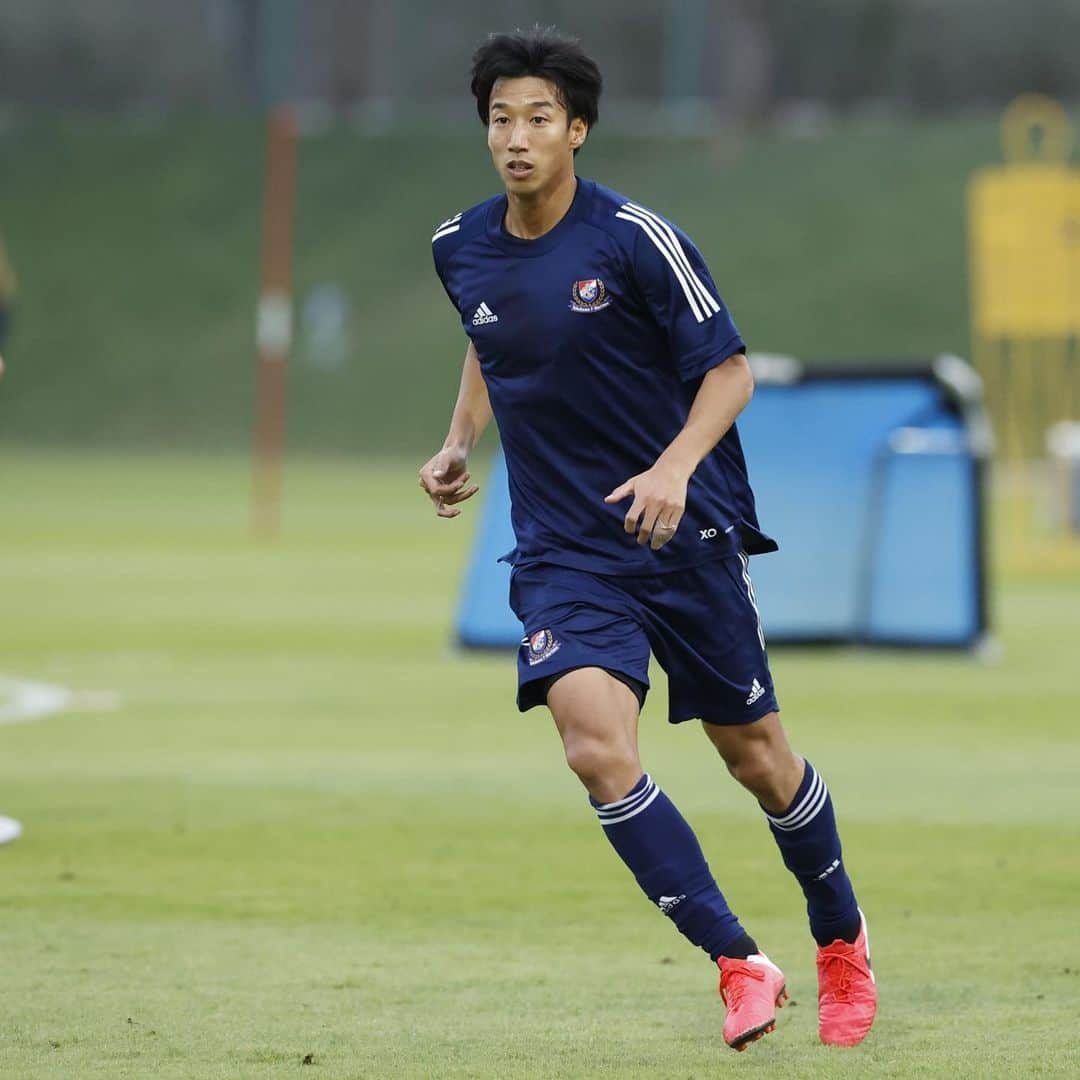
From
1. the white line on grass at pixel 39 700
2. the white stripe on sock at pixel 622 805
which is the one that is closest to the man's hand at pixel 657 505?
the white stripe on sock at pixel 622 805

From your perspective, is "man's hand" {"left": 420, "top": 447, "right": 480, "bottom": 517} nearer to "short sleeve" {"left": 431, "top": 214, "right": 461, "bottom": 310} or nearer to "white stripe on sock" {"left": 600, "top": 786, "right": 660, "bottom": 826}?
"short sleeve" {"left": 431, "top": 214, "right": 461, "bottom": 310}

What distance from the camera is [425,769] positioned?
33.5 feet

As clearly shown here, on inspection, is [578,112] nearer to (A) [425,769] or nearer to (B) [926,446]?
(A) [425,769]

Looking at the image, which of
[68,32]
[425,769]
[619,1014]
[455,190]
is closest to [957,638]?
[425,769]

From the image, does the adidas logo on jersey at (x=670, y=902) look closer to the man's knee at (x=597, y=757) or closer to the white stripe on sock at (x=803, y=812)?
the man's knee at (x=597, y=757)

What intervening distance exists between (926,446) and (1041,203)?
6.18m

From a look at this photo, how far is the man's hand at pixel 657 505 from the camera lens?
5.29m

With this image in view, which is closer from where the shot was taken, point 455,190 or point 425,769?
point 425,769

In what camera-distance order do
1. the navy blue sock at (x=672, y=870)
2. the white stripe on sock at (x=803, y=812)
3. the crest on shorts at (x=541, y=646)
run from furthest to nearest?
A: the white stripe on sock at (x=803, y=812)
the crest on shorts at (x=541, y=646)
the navy blue sock at (x=672, y=870)

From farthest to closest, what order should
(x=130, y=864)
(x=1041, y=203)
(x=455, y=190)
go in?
(x=455, y=190) < (x=1041, y=203) < (x=130, y=864)

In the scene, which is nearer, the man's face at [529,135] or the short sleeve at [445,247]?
the man's face at [529,135]

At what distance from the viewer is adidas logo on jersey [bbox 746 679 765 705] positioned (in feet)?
18.3

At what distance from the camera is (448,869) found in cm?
791

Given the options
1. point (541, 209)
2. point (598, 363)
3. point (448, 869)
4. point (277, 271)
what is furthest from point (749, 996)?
point (277, 271)
